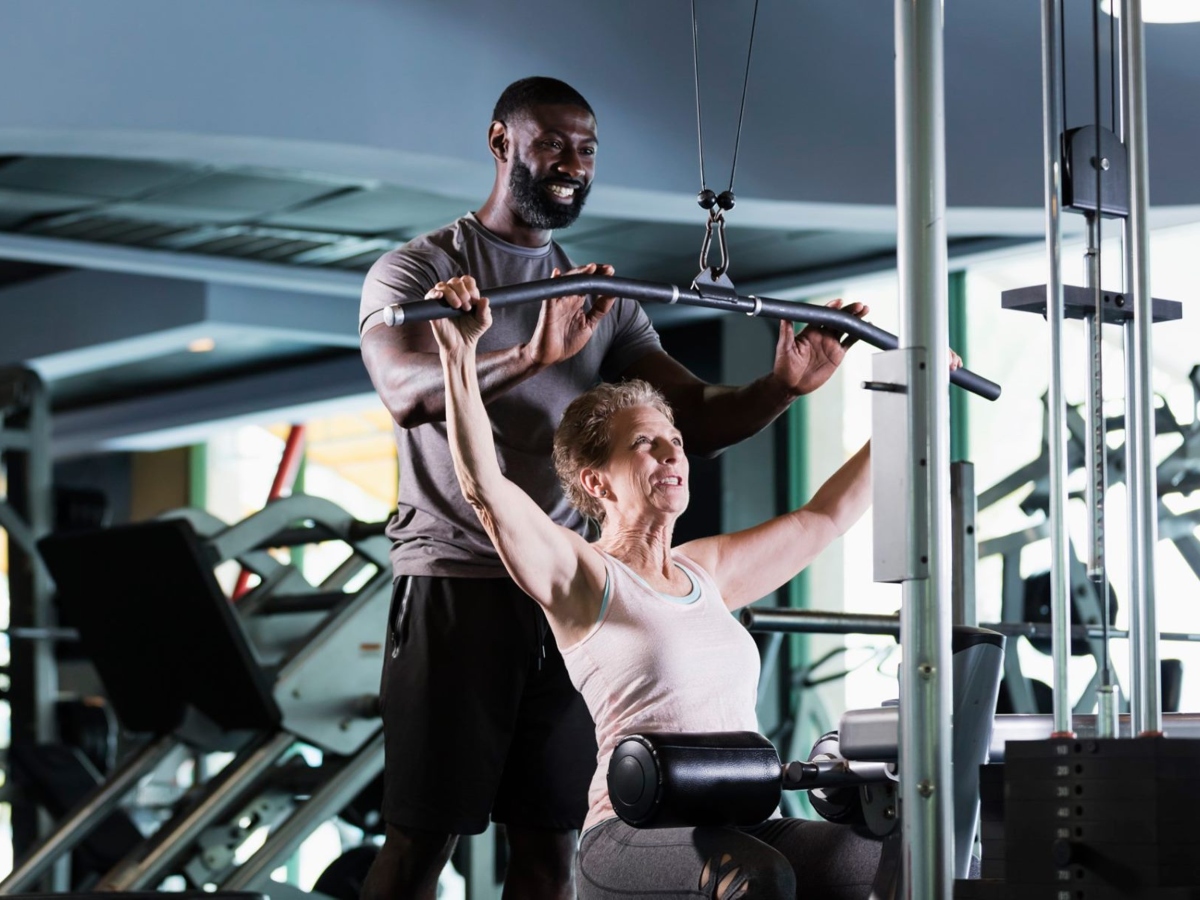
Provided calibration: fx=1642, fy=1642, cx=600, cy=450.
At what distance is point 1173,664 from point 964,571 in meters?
2.21

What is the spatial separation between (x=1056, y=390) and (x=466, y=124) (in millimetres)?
3968

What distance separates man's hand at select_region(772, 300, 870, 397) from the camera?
2275mm

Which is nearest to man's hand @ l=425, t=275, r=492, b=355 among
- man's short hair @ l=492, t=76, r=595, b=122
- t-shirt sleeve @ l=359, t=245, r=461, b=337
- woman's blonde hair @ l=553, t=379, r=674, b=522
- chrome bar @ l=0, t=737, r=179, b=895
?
t-shirt sleeve @ l=359, t=245, r=461, b=337

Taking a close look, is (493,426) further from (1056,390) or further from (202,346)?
(202,346)

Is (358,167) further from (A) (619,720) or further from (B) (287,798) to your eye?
(A) (619,720)

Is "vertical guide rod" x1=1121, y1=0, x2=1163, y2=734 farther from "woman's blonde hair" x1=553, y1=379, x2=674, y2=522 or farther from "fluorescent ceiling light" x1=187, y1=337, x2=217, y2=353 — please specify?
"fluorescent ceiling light" x1=187, y1=337, x2=217, y2=353

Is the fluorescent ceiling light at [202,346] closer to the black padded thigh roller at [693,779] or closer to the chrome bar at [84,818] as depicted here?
the chrome bar at [84,818]

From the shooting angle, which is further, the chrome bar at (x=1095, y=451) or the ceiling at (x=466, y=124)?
the ceiling at (x=466, y=124)

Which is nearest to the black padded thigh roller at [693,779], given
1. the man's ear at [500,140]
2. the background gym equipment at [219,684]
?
the man's ear at [500,140]

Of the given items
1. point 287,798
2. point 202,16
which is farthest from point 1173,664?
point 202,16

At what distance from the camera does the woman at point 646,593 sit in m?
1.87

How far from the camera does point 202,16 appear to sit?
15.7ft

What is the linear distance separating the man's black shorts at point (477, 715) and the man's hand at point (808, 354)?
1.58 feet

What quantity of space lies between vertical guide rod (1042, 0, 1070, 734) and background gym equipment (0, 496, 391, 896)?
324cm
